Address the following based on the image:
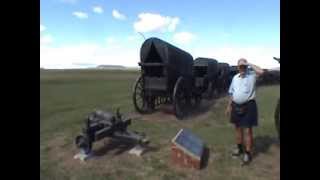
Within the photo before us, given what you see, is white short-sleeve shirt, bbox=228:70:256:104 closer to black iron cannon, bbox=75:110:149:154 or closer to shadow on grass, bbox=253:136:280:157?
shadow on grass, bbox=253:136:280:157

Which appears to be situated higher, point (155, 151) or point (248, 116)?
point (248, 116)

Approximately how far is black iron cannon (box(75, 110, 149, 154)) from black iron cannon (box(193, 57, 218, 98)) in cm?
781

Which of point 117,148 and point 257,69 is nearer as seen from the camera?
point 257,69

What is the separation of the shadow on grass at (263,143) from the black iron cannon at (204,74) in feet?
23.2

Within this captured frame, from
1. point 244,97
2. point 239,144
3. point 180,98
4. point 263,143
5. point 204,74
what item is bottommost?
point 263,143

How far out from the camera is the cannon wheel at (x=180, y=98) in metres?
11.9

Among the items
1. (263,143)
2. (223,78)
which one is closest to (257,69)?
(263,143)

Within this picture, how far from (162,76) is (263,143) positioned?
4.45 meters

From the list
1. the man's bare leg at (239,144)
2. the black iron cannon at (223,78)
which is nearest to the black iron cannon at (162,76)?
the man's bare leg at (239,144)

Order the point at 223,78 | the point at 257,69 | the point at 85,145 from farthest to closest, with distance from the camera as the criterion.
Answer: the point at 223,78, the point at 85,145, the point at 257,69

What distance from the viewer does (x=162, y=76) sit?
12125mm

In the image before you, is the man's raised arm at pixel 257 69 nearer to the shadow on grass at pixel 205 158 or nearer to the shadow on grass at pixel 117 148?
the shadow on grass at pixel 205 158

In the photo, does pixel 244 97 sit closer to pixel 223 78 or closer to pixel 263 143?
pixel 263 143
